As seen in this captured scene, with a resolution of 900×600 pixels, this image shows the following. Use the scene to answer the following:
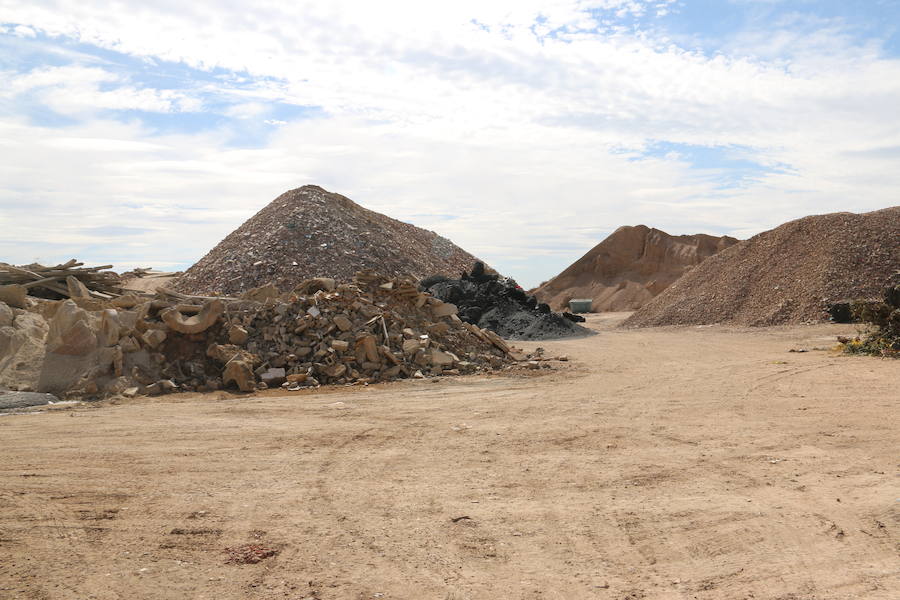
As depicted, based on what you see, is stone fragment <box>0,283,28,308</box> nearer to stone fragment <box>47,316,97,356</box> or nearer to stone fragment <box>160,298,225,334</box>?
stone fragment <box>47,316,97,356</box>

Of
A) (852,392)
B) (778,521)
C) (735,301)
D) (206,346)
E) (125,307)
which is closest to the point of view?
(778,521)

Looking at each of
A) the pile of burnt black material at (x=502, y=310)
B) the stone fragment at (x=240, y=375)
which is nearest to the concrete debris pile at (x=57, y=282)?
the stone fragment at (x=240, y=375)

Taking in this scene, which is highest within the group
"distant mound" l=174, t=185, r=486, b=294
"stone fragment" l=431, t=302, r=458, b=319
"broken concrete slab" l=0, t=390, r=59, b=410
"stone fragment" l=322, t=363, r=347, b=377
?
"distant mound" l=174, t=185, r=486, b=294

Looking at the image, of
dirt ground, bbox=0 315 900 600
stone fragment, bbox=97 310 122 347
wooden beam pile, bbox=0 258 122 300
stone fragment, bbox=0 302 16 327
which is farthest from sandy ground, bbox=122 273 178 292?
dirt ground, bbox=0 315 900 600

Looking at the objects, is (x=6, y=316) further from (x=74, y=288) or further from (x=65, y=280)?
(x=65, y=280)

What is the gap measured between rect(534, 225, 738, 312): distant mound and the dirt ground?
31.4 m

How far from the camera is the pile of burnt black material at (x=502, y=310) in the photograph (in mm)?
18255

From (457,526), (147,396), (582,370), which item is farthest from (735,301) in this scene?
(457,526)

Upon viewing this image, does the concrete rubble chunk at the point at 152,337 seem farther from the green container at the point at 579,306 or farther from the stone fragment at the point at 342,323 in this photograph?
the green container at the point at 579,306

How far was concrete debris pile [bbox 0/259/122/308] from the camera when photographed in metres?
11.9

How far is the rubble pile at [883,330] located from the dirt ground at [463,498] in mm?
3762

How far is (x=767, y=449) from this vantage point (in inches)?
219

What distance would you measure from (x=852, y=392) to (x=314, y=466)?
613 cm

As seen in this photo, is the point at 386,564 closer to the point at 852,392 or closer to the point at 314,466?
the point at 314,466
